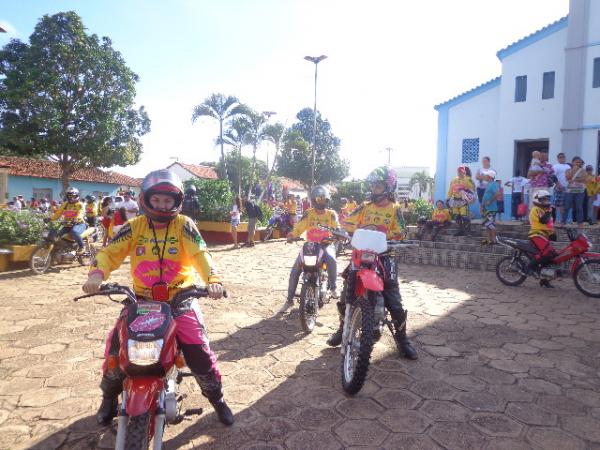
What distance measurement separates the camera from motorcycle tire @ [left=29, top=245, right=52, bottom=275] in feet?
28.8

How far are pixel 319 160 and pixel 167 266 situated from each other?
145ft

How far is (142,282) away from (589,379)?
421 centimetres

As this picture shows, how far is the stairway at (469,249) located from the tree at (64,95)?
16.0 meters

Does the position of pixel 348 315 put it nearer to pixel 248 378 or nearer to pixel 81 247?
pixel 248 378

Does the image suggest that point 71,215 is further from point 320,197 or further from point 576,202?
point 576,202

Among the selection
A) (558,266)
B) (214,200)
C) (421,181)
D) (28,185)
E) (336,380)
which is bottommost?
(336,380)

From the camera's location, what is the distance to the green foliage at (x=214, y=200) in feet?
50.9

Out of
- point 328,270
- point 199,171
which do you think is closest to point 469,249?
point 328,270

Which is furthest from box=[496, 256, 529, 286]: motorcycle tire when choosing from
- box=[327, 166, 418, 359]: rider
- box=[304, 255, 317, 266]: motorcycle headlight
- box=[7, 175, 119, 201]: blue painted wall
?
box=[7, 175, 119, 201]: blue painted wall

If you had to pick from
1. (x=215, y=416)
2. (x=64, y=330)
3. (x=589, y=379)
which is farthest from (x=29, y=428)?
(x=589, y=379)

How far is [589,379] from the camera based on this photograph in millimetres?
4051

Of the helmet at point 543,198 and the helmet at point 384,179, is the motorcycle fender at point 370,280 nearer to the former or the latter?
the helmet at point 384,179

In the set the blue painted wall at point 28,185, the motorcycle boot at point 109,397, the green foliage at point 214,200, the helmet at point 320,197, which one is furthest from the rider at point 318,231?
the blue painted wall at point 28,185

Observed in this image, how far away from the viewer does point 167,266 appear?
Answer: 297 centimetres
